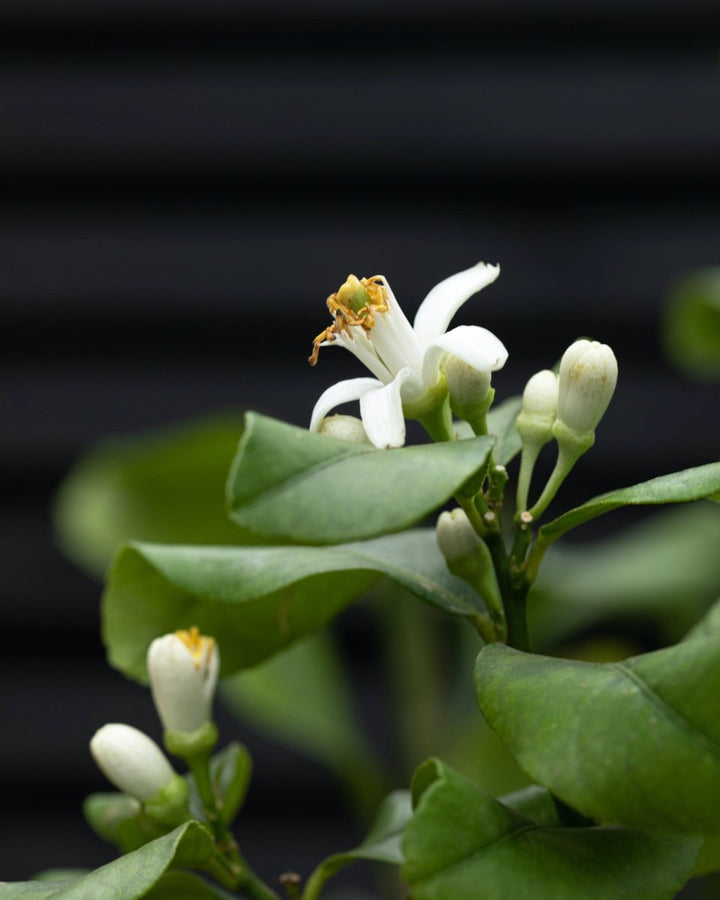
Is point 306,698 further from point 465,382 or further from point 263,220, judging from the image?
point 263,220

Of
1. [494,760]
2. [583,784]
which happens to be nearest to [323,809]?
[494,760]

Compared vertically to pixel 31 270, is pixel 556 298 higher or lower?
lower

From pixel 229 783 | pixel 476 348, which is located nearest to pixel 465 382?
pixel 476 348

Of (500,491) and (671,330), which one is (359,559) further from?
(671,330)

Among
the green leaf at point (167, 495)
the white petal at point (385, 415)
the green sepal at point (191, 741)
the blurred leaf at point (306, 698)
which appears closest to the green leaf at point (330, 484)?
the white petal at point (385, 415)

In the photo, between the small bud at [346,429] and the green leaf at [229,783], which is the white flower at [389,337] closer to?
the small bud at [346,429]

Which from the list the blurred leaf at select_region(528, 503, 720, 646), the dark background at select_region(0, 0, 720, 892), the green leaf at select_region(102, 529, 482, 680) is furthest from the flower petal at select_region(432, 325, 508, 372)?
the dark background at select_region(0, 0, 720, 892)
